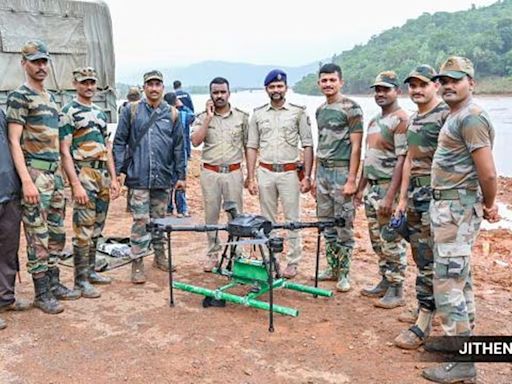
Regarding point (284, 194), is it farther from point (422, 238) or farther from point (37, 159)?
point (37, 159)

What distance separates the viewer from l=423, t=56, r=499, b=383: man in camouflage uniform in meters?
3.12

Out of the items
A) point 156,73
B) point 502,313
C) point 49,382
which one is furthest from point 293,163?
point 49,382

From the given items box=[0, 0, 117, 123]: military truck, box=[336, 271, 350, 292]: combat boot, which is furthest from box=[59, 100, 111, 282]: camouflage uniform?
box=[0, 0, 117, 123]: military truck

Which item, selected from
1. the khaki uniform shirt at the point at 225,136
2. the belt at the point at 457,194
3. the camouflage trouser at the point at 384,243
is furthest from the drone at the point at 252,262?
the belt at the point at 457,194

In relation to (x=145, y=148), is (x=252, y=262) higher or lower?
lower

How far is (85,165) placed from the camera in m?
4.70

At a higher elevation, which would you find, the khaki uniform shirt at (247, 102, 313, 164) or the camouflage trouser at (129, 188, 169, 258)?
the khaki uniform shirt at (247, 102, 313, 164)

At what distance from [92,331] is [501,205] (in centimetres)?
944

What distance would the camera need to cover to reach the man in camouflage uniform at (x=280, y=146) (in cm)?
511

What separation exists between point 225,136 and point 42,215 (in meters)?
1.85

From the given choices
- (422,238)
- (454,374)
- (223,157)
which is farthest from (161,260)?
(454,374)

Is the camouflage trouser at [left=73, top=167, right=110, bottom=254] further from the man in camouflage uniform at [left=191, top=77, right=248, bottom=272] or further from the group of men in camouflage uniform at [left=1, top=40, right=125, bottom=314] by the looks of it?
the man in camouflage uniform at [left=191, top=77, right=248, bottom=272]

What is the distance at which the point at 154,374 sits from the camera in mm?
3432

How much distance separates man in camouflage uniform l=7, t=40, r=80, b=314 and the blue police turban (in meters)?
1.89
